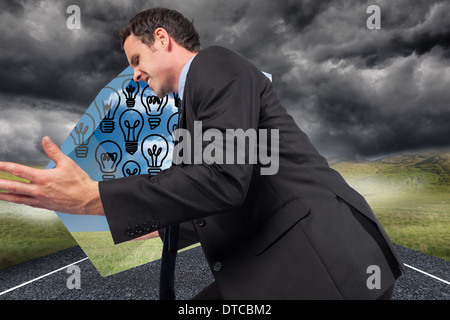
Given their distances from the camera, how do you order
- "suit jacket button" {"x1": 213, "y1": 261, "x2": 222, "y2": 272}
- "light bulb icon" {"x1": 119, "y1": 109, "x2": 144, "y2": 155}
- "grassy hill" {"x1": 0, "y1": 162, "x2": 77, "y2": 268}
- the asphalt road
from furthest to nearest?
1. "grassy hill" {"x1": 0, "y1": 162, "x2": 77, "y2": 268}
2. the asphalt road
3. "light bulb icon" {"x1": 119, "y1": 109, "x2": 144, "y2": 155}
4. "suit jacket button" {"x1": 213, "y1": 261, "x2": 222, "y2": 272}

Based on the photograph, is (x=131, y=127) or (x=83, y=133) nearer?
(x=83, y=133)

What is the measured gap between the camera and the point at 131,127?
12.4 ft

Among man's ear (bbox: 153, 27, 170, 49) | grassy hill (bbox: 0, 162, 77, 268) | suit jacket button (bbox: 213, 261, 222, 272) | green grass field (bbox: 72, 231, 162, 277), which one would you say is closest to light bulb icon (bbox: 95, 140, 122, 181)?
green grass field (bbox: 72, 231, 162, 277)

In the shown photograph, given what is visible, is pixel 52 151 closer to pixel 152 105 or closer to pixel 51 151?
pixel 51 151

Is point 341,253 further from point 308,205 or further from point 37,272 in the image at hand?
point 37,272

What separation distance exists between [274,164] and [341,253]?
0.39 metres

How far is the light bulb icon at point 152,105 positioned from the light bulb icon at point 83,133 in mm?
639

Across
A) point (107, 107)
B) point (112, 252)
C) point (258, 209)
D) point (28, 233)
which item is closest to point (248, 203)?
point (258, 209)

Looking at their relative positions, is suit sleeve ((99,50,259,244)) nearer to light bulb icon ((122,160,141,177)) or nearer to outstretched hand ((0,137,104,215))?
outstretched hand ((0,137,104,215))

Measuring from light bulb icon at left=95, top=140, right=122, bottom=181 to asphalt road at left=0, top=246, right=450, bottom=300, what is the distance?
1.98 meters

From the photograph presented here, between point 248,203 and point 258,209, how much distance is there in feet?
0.16

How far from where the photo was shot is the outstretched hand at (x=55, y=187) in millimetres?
898

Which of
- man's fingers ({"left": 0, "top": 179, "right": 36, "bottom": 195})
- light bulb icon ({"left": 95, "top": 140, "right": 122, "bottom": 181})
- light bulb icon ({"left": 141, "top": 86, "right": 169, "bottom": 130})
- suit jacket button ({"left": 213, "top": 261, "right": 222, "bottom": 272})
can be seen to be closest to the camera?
man's fingers ({"left": 0, "top": 179, "right": 36, "bottom": 195})

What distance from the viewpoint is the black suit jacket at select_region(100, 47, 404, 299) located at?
3.15 feet
